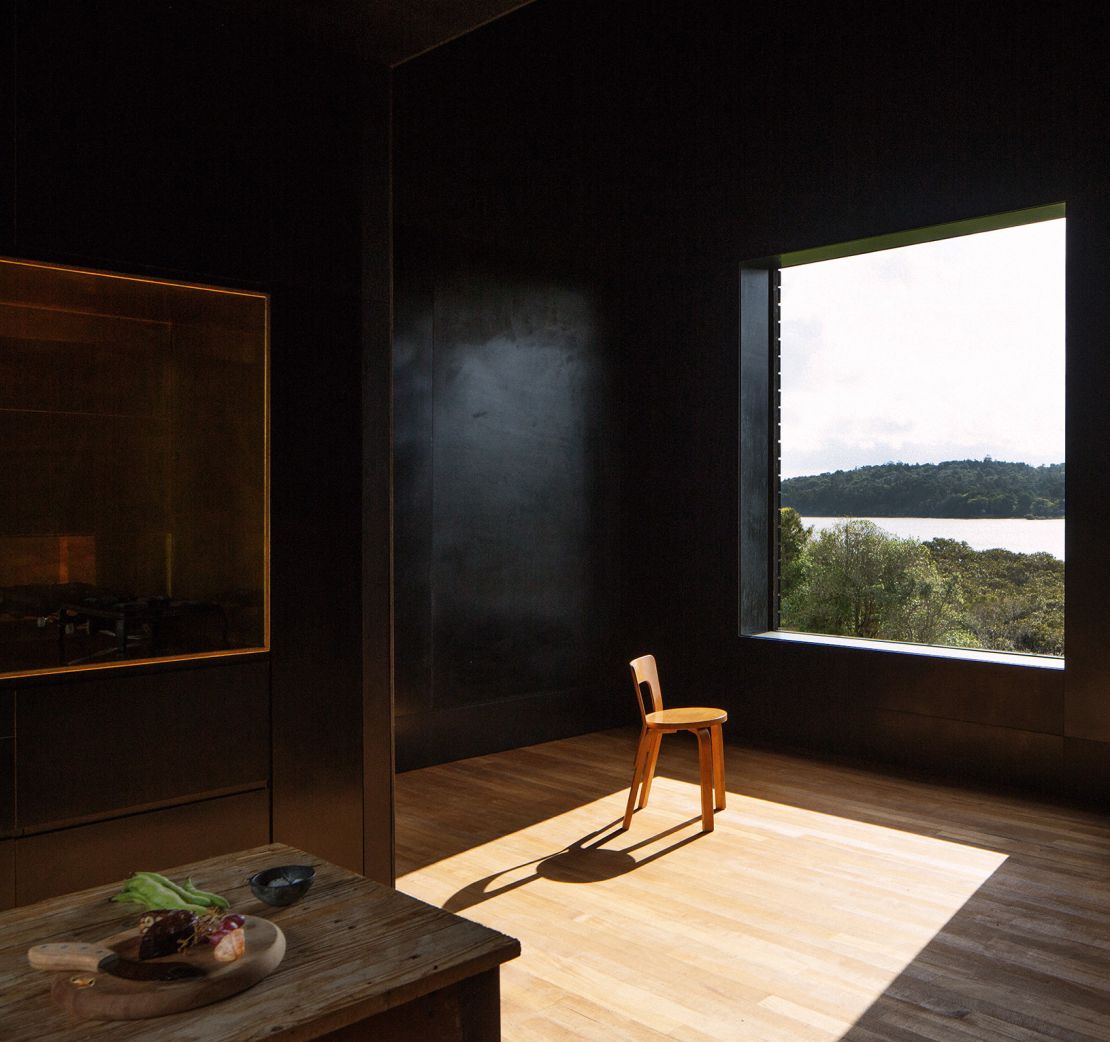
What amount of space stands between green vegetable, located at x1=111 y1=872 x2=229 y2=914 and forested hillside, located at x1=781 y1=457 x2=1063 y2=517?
4.50 metres

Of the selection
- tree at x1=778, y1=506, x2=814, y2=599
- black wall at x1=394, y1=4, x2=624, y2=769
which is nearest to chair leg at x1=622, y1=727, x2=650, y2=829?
black wall at x1=394, y1=4, x2=624, y2=769

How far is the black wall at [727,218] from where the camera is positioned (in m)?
4.84

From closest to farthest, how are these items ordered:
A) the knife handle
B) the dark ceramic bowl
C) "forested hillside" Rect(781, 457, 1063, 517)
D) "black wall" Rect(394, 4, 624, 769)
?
1. the knife handle
2. the dark ceramic bowl
3. "forested hillside" Rect(781, 457, 1063, 517)
4. "black wall" Rect(394, 4, 624, 769)

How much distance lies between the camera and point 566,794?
502cm

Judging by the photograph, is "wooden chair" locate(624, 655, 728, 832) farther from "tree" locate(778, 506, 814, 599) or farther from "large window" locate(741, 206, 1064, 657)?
"tree" locate(778, 506, 814, 599)

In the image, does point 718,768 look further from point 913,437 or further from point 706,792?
point 913,437

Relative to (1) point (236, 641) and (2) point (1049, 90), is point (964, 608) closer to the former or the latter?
(2) point (1049, 90)

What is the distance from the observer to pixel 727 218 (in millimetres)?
6156

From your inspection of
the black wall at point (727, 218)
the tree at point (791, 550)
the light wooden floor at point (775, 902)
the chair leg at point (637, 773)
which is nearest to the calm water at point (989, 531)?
the black wall at point (727, 218)

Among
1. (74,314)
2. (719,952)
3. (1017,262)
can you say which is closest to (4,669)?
(74,314)

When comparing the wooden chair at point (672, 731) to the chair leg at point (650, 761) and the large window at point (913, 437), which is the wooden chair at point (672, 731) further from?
the large window at point (913, 437)

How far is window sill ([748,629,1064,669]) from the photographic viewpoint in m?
5.08

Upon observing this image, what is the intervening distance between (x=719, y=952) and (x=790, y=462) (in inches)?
143

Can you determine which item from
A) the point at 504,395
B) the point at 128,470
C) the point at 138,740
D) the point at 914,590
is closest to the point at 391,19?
the point at 128,470
